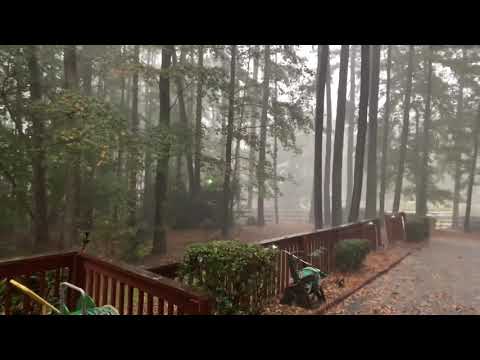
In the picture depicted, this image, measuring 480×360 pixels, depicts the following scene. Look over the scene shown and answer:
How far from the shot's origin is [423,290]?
6.91m

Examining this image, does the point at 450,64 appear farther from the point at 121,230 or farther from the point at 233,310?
the point at 233,310

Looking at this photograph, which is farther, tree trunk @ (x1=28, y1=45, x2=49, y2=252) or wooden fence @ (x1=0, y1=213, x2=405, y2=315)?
tree trunk @ (x1=28, y1=45, x2=49, y2=252)

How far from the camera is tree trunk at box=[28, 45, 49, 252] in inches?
355

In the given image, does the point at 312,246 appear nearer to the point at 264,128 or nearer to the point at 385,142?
the point at 264,128

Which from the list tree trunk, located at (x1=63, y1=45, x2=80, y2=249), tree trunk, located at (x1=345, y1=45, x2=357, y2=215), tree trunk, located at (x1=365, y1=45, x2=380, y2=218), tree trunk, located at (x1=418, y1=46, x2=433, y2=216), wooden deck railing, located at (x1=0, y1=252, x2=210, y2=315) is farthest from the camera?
tree trunk, located at (x1=345, y1=45, x2=357, y2=215)

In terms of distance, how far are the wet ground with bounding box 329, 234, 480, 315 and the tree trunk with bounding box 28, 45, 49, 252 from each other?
790 cm

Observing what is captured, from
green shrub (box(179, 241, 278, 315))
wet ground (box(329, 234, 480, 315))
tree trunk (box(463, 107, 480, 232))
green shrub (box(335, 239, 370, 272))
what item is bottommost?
wet ground (box(329, 234, 480, 315))

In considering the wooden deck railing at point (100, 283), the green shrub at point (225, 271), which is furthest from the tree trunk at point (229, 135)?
the wooden deck railing at point (100, 283)

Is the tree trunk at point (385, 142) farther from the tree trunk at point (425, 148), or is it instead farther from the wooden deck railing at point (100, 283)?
the wooden deck railing at point (100, 283)

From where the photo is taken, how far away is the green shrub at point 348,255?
25.9 feet

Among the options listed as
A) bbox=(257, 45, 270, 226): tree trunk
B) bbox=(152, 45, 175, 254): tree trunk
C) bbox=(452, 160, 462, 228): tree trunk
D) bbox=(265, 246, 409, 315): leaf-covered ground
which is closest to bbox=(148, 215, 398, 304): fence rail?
bbox=(265, 246, 409, 315): leaf-covered ground

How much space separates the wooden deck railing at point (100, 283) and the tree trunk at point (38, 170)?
19.1ft

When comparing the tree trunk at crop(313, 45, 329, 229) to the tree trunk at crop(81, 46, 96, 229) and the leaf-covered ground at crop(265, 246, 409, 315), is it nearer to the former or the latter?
the leaf-covered ground at crop(265, 246, 409, 315)
